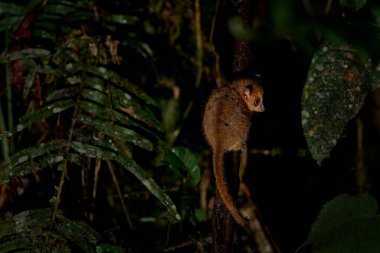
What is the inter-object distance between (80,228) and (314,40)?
1.64 meters

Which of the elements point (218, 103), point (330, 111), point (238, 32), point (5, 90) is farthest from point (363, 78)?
point (5, 90)

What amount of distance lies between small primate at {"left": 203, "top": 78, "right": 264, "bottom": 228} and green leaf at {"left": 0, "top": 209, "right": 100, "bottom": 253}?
58 centimetres

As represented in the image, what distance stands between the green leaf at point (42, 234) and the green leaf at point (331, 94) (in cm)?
94

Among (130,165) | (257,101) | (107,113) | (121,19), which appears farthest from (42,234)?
(121,19)

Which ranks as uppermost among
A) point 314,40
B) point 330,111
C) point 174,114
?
point 314,40

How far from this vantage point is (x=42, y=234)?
1.67 meters

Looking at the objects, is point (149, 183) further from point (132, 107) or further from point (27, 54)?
point (27, 54)

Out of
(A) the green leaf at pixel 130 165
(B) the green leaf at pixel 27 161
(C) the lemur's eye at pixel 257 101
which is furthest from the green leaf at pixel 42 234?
(C) the lemur's eye at pixel 257 101

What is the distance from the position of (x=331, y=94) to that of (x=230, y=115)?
0.41 m

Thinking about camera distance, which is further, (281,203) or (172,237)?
(281,203)

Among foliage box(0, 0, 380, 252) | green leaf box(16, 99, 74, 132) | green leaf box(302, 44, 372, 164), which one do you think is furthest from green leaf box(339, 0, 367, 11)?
green leaf box(16, 99, 74, 132)

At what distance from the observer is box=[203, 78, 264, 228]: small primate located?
175 centimetres

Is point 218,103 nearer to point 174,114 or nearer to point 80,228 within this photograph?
point 80,228

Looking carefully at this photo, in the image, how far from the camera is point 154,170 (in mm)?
2604
